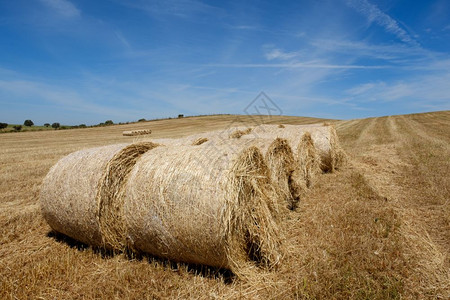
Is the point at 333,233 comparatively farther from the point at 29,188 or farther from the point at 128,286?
the point at 29,188

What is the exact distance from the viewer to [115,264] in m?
3.37

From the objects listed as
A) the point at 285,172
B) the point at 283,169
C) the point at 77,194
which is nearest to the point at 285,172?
the point at 285,172

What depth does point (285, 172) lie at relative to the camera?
5438 mm

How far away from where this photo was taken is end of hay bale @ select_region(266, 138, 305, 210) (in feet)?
16.2

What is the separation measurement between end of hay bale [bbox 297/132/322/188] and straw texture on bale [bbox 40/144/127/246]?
4.18m

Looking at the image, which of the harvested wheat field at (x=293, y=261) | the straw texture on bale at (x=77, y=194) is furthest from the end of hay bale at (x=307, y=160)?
the straw texture on bale at (x=77, y=194)

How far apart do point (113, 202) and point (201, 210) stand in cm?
152

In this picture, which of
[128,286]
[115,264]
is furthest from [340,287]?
[115,264]

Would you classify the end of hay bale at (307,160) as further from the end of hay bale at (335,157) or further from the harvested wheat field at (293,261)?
the harvested wheat field at (293,261)

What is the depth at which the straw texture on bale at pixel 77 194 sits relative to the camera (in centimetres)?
356

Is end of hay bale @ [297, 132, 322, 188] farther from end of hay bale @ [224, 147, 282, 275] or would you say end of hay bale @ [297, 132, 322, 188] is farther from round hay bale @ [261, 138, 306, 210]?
end of hay bale @ [224, 147, 282, 275]

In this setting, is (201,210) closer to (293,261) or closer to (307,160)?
(293,261)

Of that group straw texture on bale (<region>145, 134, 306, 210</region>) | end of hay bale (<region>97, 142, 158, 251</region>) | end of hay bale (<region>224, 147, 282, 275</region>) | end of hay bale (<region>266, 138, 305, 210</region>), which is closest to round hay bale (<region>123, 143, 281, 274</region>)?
end of hay bale (<region>224, 147, 282, 275</region>)

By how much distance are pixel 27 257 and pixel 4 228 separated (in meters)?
1.21
